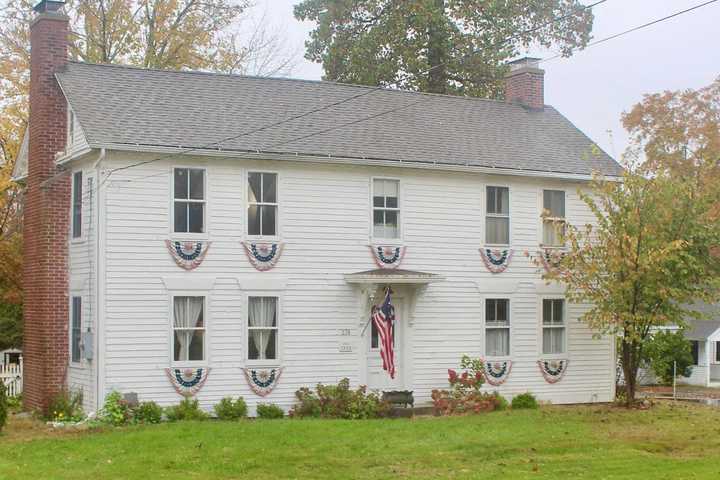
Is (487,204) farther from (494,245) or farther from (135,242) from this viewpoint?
(135,242)

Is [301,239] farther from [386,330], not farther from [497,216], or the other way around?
[497,216]

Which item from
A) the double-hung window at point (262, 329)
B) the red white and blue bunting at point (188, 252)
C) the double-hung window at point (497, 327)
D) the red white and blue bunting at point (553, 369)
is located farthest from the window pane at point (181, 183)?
the red white and blue bunting at point (553, 369)

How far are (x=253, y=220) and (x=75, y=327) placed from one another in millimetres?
4272

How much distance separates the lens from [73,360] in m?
23.0

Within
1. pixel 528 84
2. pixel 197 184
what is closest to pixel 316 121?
pixel 197 184

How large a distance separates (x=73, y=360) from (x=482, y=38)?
73.1 ft

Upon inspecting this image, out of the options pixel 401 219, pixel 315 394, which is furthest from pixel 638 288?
pixel 315 394

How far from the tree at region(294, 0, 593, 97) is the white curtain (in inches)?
738

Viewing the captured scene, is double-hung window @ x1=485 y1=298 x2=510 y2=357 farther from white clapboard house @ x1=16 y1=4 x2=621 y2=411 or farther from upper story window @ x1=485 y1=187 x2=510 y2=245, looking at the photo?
upper story window @ x1=485 y1=187 x2=510 y2=245

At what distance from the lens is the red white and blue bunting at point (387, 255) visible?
24.2 meters

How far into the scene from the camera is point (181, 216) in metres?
22.3

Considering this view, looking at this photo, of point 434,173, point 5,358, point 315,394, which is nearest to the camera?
point 315,394

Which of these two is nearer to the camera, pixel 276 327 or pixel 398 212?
pixel 276 327

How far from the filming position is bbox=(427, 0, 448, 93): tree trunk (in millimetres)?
39469
